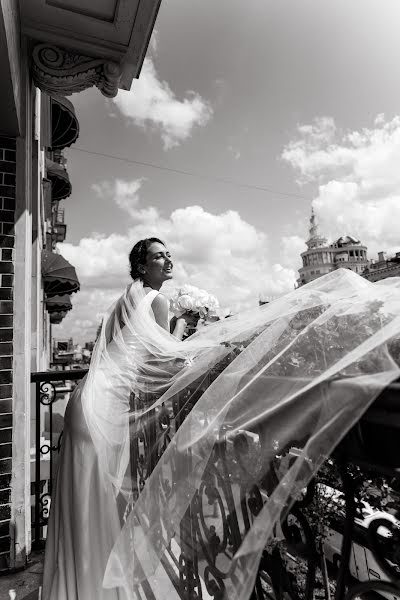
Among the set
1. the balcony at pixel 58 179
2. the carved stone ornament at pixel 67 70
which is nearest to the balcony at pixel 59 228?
the balcony at pixel 58 179

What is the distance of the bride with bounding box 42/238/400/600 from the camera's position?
3.46ft

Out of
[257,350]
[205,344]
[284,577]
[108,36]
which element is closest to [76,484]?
[205,344]

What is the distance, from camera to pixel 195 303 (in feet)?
9.57

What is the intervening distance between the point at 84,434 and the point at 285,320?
1.49m

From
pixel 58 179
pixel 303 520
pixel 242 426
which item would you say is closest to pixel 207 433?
pixel 242 426

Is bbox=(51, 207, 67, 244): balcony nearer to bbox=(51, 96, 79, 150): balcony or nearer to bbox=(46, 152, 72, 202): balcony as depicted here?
bbox=(46, 152, 72, 202): balcony

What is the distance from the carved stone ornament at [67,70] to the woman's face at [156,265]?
1509 mm

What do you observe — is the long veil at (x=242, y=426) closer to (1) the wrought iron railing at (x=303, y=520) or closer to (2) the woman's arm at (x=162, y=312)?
(1) the wrought iron railing at (x=303, y=520)

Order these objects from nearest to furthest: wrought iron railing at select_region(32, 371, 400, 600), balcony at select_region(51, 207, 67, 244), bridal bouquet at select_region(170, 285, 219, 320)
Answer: wrought iron railing at select_region(32, 371, 400, 600) < bridal bouquet at select_region(170, 285, 219, 320) < balcony at select_region(51, 207, 67, 244)

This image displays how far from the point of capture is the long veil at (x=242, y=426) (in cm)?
103

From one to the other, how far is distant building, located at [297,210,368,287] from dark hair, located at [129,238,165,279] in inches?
3508

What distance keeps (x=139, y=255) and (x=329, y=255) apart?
315ft

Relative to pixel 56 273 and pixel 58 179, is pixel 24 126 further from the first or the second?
pixel 58 179

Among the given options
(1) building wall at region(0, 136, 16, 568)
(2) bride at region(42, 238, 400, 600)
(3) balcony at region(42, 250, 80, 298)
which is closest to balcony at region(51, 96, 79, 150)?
(3) balcony at region(42, 250, 80, 298)
